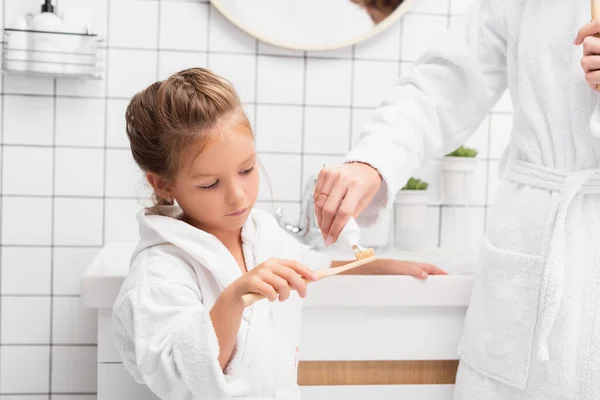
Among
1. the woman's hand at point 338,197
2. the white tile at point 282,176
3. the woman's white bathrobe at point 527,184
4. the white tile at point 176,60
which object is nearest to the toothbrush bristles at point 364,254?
the woman's hand at point 338,197

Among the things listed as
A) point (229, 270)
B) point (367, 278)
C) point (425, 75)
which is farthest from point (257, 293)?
point (425, 75)

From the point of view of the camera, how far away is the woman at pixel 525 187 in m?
1.25

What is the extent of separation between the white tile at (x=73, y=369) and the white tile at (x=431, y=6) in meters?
1.23

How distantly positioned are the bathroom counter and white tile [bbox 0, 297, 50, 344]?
50 centimetres

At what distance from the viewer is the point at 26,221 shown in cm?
196

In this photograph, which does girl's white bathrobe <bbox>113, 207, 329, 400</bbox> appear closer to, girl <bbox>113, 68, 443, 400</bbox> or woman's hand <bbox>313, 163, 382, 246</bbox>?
girl <bbox>113, 68, 443, 400</bbox>

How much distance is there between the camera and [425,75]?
1465mm

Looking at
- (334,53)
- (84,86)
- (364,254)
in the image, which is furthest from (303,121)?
(364,254)

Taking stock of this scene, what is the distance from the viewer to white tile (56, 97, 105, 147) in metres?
1.94

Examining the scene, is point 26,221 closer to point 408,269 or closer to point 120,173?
point 120,173

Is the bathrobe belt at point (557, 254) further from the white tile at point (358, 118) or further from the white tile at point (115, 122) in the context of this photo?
the white tile at point (115, 122)

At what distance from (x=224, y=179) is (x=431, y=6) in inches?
42.3

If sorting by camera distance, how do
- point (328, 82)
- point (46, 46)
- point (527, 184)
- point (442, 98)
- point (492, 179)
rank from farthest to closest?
point (492, 179) < point (328, 82) < point (46, 46) < point (442, 98) < point (527, 184)

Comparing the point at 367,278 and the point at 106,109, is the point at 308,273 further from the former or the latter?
the point at 106,109
